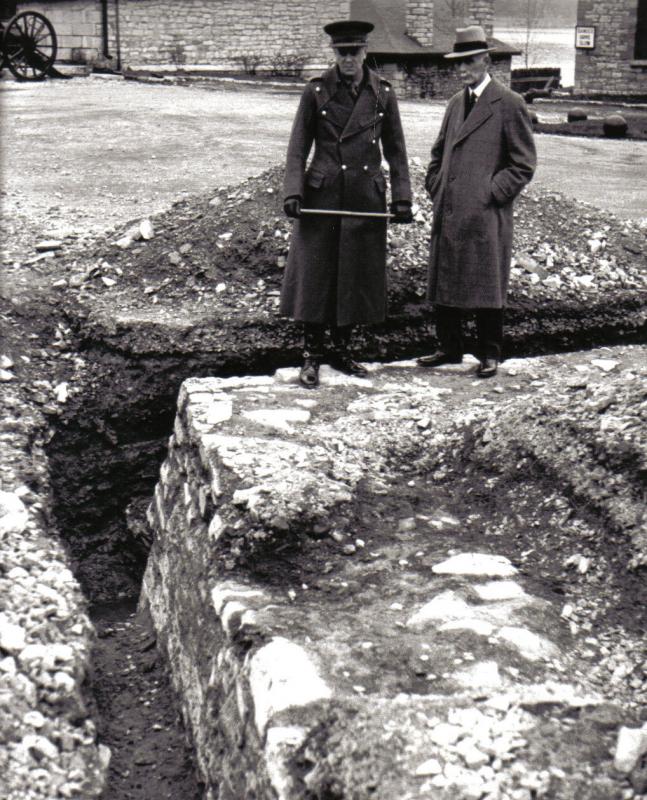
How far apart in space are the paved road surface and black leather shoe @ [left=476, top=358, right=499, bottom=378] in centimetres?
326

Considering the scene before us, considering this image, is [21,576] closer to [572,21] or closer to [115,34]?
[115,34]

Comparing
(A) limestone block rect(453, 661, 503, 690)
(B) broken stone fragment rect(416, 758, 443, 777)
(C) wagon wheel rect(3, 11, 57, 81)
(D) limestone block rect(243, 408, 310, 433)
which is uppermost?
(C) wagon wheel rect(3, 11, 57, 81)

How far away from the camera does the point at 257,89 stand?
18.9m

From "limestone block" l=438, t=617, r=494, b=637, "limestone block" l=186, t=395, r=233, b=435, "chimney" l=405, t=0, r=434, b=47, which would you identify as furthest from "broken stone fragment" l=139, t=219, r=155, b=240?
"chimney" l=405, t=0, r=434, b=47

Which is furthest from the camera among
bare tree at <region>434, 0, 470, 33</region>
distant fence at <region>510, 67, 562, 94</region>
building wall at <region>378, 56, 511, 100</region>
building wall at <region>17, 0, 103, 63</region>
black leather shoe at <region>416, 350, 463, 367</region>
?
bare tree at <region>434, 0, 470, 33</region>

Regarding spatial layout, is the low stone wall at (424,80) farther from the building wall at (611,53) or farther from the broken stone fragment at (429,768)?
the broken stone fragment at (429,768)

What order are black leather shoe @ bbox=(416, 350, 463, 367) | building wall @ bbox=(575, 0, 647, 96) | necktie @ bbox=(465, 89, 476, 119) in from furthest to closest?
building wall @ bbox=(575, 0, 647, 96) < black leather shoe @ bbox=(416, 350, 463, 367) < necktie @ bbox=(465, 89, 476, 119)

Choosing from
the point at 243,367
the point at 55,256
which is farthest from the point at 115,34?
the point at 243,367

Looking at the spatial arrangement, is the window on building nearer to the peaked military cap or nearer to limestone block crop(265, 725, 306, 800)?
the peaked military cap

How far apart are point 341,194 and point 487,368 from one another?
1153 millimetres

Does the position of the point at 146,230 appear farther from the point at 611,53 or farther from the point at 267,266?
the point at 611,53

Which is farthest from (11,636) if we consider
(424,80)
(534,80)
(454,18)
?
(454,18)

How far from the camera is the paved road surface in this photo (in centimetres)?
842

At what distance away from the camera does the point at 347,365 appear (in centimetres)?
542
